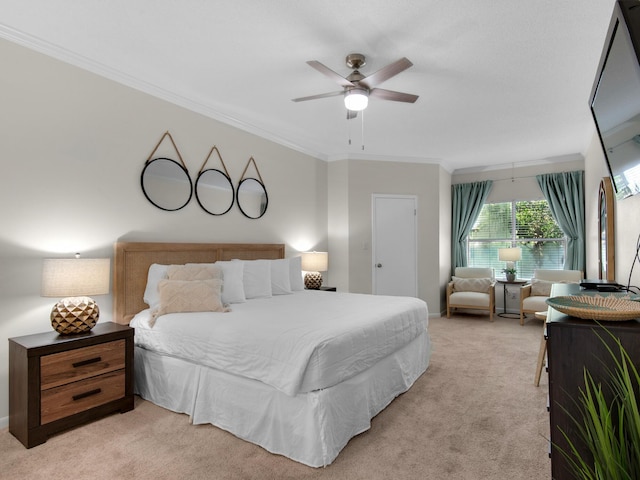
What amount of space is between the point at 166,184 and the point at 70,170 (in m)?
0.82

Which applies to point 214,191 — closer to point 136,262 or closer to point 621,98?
point 136,262

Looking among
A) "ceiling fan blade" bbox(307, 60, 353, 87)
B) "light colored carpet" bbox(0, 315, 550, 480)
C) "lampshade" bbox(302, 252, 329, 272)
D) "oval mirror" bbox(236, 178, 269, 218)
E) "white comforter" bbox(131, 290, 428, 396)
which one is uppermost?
"ceiling fan blade" bbox(307, 60, 353, 87)

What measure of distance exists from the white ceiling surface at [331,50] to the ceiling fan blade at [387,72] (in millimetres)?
221

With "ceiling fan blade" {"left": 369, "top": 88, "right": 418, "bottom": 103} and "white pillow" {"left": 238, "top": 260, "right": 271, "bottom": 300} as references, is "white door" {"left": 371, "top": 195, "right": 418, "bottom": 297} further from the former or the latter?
"ceiling fan blade" {"left": 369, "top": 88, "right": 418, "bottom": 103}

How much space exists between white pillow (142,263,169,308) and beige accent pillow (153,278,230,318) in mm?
204

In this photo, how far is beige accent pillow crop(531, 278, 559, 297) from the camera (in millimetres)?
5676

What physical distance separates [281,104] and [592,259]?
4.61 meters

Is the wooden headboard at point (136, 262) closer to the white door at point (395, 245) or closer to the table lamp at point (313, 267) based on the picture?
the table lamp at point (313, 267)

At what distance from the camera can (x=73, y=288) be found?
2.49 m

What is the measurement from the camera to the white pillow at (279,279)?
402 cm

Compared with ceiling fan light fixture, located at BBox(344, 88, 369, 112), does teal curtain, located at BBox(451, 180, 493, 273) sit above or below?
below

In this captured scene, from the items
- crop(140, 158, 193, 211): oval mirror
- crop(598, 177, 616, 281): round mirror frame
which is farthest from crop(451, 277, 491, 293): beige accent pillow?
crop(140, 158, 193, 211): oval mirror

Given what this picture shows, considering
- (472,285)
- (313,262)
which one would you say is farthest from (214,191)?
(472,285)

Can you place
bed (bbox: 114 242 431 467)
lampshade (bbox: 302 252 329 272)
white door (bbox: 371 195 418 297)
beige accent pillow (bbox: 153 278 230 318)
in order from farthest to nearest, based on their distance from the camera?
1. white door (bbox: 371 195 418 297)
2. lampshade (bbox: 302 252 329 272)
3. beige accent pillow (bbox: 153 278 230 318)
4. bed (bbox: 114 242 431 467)
